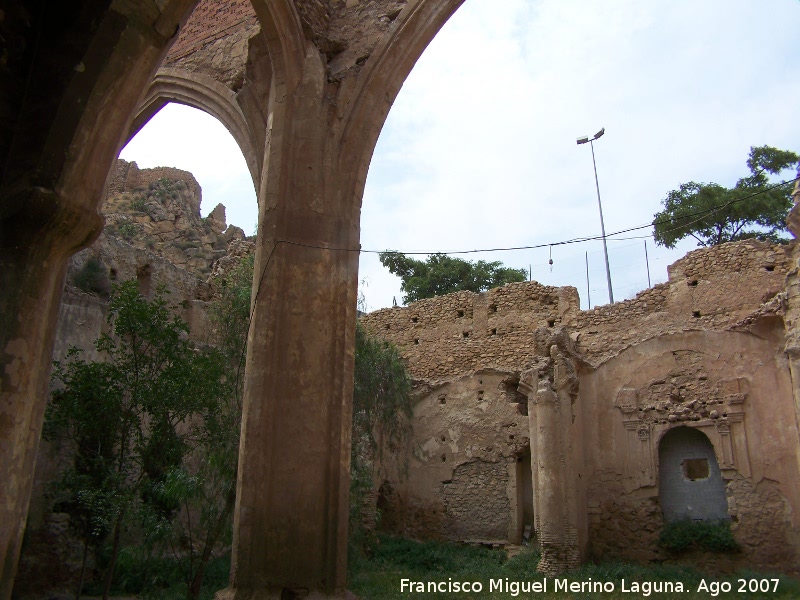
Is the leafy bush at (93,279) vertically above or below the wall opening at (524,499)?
above

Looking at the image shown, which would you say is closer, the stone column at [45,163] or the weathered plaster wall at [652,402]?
the stone column at [45,163]

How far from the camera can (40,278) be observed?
2.80 meters

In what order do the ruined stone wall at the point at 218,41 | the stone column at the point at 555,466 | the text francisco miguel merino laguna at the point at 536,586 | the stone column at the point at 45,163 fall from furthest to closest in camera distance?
the stone column at the point at 555,466, the text francisco miguel merino laguna at the point at 536,586, the ruined stone wall at the point at 218,41, the stone column at the point at 45,163

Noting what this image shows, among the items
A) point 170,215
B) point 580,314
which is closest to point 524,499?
point 580,314

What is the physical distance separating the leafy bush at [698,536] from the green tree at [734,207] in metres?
10.9

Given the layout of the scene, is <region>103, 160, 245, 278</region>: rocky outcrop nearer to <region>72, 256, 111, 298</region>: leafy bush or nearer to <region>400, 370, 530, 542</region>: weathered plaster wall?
<region>400, 370, 530, 542</region>: weathered plaster wall

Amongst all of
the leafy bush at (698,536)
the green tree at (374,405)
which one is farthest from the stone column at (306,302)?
the leafy bush at (698,536)

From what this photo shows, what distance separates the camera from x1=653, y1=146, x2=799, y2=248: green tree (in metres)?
21.0

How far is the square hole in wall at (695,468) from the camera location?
1223 cm

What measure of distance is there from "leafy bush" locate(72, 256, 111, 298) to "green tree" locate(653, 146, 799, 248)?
15799 millimetres

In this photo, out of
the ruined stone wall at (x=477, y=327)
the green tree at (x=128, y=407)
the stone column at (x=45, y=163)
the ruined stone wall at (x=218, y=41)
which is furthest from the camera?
the ruined stone wall at (x=477, y=327)

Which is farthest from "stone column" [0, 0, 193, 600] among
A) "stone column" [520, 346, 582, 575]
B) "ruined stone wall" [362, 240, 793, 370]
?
"ruined stone wall" [362, 240, 793, 370]

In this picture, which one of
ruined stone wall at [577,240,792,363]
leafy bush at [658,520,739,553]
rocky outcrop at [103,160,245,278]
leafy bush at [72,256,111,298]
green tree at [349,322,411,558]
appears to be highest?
rocky outcrop at [103,160,245,278]

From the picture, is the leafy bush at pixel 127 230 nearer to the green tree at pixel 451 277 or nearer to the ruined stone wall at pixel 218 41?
the green tree at pixel 451 277
